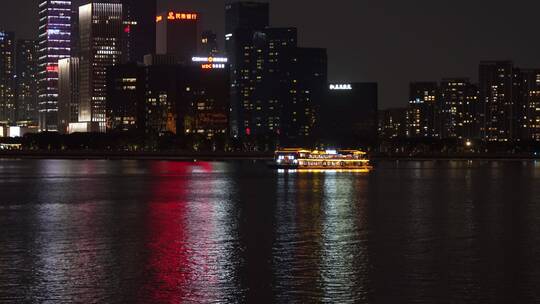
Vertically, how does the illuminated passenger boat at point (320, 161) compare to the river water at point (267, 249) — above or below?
above

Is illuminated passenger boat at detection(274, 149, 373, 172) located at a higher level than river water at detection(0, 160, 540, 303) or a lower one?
higher

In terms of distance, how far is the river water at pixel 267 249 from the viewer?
29.7 metres

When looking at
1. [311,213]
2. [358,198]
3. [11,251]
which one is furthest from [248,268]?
[358,198]

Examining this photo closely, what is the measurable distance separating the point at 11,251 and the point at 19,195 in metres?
39.5

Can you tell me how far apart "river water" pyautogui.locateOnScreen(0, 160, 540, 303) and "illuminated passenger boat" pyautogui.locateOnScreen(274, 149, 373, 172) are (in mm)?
82044

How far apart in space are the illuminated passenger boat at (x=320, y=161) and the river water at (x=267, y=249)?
82044 mm

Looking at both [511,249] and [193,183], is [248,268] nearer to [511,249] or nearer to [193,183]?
[511,249]

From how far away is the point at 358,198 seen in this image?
243 ft

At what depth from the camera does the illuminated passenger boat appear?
A: 15675 centimetres

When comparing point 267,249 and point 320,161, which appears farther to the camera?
point 320,161

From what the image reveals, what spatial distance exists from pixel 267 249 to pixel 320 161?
12166 centimetres

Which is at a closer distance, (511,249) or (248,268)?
(248,268)

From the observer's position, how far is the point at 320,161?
161125 millimetres

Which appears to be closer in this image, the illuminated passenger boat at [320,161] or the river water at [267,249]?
the river water at [267,249]
